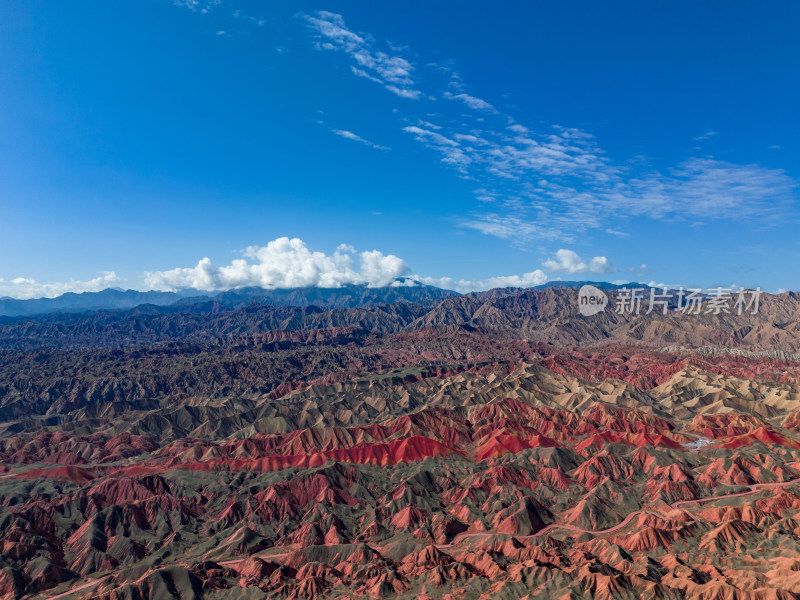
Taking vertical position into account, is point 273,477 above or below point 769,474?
below

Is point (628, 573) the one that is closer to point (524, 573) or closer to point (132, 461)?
point (524, 573)

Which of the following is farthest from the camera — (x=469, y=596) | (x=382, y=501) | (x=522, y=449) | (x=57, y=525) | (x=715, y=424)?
(x=715, y=424)

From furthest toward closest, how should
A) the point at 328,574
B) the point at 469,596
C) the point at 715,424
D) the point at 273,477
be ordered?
the point at 715,424 < the point at 273,477 < the point at 328,574 < the point at 469,596

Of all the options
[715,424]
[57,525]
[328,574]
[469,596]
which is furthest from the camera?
[715,424]

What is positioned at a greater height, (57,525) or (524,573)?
(524,573)

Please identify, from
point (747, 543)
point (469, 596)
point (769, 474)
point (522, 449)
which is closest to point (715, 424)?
point (769, 474)

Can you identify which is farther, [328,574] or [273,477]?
[273,477]

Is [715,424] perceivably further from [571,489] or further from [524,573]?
[524,573]

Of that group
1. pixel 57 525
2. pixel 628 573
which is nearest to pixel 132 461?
pixel 57 525

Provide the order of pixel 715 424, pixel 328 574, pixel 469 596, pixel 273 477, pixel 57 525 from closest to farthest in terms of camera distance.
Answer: pixel 469 596
pixel 328 574
pixel 57 525
pixel 273 477
pixel 715 424
